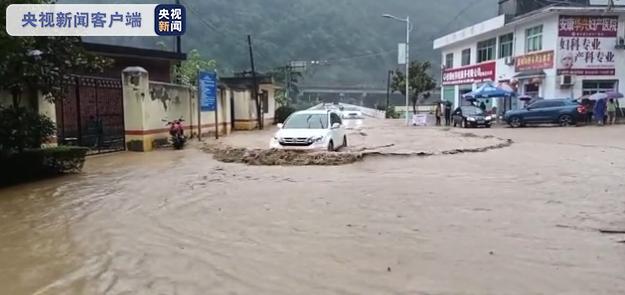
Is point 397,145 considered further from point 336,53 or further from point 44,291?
point 336,53

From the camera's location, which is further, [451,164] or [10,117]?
[451,164]

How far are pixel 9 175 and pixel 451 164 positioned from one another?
9.62 meters

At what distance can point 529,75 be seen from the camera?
33.7 metres

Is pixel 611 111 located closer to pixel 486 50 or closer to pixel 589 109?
pixel 589 109

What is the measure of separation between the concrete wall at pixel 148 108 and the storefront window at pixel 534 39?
21.6m

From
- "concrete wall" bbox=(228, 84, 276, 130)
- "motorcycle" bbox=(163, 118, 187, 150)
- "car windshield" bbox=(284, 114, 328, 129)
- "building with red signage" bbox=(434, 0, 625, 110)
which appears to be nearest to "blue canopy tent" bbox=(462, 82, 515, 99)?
"building with red signage" bbox=(434, 0, 625, 110)

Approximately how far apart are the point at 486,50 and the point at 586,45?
33.8 feet

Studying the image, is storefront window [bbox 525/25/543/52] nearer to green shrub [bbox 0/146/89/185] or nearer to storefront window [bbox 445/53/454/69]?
storefront window [bbox 445/53/454/69]

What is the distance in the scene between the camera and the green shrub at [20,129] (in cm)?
1092

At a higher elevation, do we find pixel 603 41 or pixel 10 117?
pixel 603 41

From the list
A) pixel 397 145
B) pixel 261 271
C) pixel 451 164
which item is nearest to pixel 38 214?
pixel 261 271

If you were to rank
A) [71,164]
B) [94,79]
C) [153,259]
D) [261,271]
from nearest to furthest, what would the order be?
[261,271] → [153,259] → [71,164] → [94,79]

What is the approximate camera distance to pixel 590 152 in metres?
16.1

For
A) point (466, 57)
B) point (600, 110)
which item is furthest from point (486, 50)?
point (600, 110)
